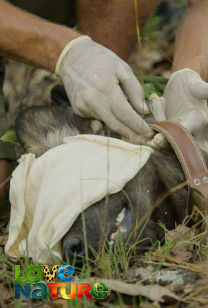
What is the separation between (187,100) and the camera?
110 inches

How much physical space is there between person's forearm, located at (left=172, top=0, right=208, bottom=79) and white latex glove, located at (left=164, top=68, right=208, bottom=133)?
170 millimetres

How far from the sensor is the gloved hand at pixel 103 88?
2.38 metres

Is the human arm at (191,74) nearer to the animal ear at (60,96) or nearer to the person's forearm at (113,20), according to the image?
the person's forearm at (113,20)

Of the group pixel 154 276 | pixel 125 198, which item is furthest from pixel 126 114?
pixel 154 276

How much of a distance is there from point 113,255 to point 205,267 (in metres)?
0.35

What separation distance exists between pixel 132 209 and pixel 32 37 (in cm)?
123

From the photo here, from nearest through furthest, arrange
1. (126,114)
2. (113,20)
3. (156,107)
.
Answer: (126,114)
(156,107)
(113,20)

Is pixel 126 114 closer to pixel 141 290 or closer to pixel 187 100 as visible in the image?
pixel 187 100

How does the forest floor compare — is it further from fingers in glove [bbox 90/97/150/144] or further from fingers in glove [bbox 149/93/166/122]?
fingers in glove [bbox 149/93/166/122]

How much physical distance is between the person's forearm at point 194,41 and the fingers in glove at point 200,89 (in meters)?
0.33

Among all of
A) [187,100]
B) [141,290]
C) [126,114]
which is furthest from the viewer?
[187,100]

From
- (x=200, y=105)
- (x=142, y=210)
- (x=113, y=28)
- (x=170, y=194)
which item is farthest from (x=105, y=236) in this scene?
(x=113, y=28)

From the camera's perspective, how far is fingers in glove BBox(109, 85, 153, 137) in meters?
2.34

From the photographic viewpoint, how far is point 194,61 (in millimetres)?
3068
